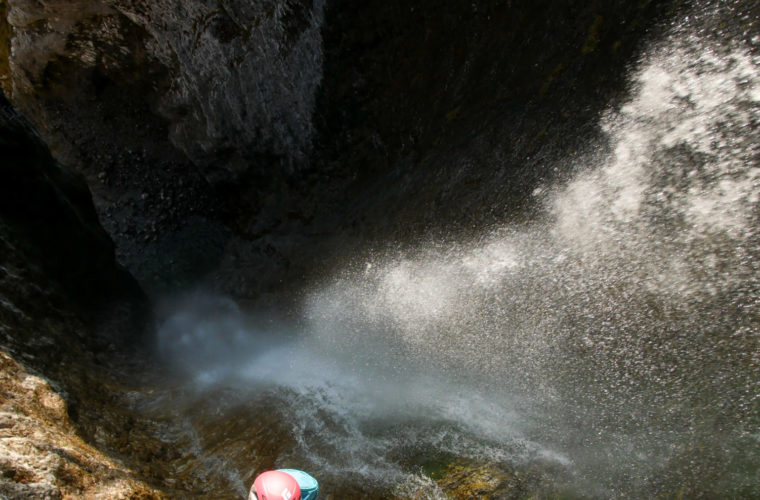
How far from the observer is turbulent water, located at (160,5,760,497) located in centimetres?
349

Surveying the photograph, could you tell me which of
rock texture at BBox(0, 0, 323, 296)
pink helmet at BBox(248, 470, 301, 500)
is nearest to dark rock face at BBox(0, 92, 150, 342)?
rock texture at BBox(0, 0, 323, 296)

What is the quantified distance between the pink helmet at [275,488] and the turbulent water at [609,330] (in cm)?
115

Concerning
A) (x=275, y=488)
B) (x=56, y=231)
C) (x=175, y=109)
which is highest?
(x=175, y=109)

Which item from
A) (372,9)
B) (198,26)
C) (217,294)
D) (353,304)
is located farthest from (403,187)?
(217,294)

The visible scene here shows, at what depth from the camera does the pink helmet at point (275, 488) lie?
11.2 ft

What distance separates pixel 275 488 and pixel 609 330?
118 inches

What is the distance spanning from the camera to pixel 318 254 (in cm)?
745

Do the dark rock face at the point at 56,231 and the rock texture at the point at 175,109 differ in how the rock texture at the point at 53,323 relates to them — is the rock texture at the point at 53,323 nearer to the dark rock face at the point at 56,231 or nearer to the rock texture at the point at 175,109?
the dark rock face at the point at 56,231

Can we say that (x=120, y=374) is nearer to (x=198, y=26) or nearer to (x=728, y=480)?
(x=198, y=26)

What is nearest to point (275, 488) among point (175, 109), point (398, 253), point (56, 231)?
point (398, 253)

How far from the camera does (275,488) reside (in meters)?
3.43

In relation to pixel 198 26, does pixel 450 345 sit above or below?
below

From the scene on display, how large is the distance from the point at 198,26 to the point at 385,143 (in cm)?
291

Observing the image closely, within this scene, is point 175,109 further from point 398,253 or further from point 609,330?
point 609,330
